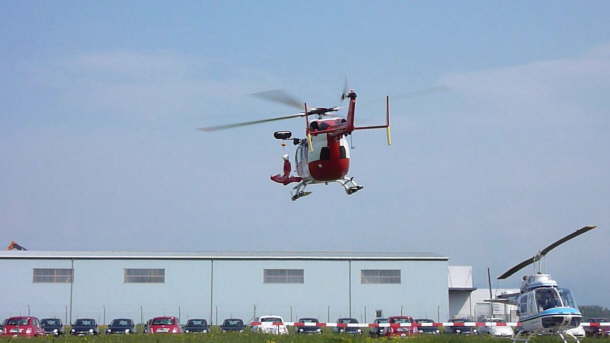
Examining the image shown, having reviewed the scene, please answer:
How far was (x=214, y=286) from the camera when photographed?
66750mm

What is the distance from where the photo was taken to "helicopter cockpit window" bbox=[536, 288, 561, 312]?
32.5 m

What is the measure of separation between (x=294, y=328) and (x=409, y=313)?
1984cm

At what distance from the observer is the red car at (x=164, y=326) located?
48.3 m

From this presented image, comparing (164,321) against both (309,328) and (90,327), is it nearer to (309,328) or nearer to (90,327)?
(90,327)

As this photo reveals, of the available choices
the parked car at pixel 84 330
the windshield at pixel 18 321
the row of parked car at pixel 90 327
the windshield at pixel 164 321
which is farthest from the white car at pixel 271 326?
the windshield at pixel 18 321

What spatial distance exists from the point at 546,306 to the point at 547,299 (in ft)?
0.91

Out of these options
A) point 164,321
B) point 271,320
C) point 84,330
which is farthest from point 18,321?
point 271,320

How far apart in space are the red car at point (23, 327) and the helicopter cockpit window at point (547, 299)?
78.5 feet

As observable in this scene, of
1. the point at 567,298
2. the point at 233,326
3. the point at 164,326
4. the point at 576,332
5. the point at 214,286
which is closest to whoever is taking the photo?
the point at 567,298

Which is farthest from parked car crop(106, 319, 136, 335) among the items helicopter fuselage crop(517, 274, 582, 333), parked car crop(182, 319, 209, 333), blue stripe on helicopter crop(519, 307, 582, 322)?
blue stripe on helicopter crop(519, 307, 582, 322)

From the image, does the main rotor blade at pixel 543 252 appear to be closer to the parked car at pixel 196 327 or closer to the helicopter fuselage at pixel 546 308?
the helicopter fuselage at pixel 546 308

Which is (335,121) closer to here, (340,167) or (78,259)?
(340,167)

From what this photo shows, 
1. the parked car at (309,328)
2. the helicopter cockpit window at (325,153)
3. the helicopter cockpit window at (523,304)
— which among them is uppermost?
the helicopter cockpit window at (325,153)

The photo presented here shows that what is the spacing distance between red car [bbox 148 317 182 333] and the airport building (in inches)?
617
